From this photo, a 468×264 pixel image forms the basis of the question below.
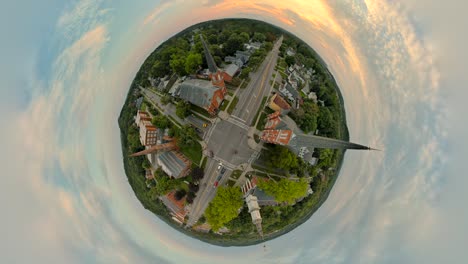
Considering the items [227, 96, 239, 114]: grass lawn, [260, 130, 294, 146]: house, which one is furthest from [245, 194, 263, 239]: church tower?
[227, 96, 239, 114]: grass lawn

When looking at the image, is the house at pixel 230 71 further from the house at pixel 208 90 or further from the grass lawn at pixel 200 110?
the grass lawn at pixel 200 110

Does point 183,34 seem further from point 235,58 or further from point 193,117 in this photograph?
point 193,117

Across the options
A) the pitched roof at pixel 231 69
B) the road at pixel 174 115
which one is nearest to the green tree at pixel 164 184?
the road at pixel 174 115

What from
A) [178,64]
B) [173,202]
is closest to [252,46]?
[178,64]

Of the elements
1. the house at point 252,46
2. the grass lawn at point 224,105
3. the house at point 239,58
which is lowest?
the grass lawn at point 224,105

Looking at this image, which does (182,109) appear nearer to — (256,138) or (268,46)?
(256,138)

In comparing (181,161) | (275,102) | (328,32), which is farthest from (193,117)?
(328,32)
